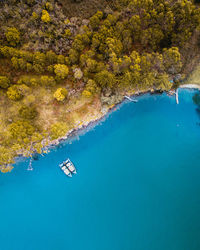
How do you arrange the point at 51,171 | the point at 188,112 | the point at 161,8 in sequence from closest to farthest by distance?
the point at 161,8 < the point at 51,171 < the point at 188,112

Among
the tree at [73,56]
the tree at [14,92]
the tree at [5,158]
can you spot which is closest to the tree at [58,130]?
the tree at [5,158]

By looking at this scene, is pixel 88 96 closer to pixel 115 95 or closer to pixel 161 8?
pixel 115 95

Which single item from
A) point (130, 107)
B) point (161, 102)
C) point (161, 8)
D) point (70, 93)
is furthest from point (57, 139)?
point (161, 8)

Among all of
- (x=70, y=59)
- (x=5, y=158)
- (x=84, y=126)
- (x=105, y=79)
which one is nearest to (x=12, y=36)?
(x=70, y=59)

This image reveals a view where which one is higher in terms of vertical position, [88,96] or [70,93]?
[70,93]

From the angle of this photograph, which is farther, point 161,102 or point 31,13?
point 161,102

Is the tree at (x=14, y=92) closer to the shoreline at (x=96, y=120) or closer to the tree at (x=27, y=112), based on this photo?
the tree at (x=27, y=112)
